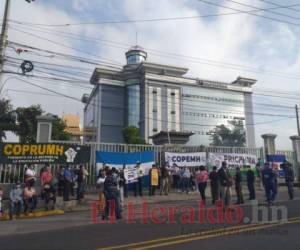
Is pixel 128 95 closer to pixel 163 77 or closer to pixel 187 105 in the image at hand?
pixel 163 77

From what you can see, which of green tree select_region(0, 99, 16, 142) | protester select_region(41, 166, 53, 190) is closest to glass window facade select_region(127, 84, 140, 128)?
green tree select_region(0, 99, 16, 142)

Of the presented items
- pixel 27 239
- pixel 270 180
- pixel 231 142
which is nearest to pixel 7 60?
pixel 27 239

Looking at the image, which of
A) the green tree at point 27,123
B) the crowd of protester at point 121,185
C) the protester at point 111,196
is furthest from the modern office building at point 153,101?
the protester at point 111,196

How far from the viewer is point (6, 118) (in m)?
33.2

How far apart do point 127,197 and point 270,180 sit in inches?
266

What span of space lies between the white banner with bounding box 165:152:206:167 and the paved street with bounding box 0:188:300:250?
858 cm

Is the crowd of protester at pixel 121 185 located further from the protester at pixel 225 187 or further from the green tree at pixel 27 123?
the green tree at pixel 27 123

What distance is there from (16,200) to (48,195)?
1.38 meters

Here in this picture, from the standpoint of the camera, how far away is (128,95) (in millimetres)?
106750

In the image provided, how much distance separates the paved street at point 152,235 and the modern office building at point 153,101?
8924cm

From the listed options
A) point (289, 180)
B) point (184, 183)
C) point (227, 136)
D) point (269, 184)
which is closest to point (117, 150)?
point (184, 183)

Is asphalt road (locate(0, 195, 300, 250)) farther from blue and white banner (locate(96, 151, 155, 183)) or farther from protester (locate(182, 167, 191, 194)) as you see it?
protester (locate(182, 167, 191, 194))

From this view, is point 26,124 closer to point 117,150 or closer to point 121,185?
point 117,150

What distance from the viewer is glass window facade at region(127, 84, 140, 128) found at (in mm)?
105062
